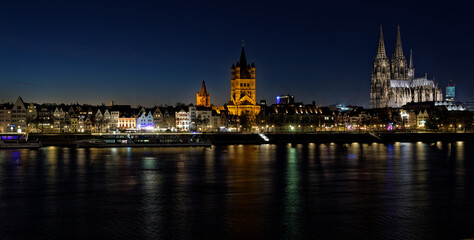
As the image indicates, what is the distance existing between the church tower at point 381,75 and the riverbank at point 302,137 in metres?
87.6

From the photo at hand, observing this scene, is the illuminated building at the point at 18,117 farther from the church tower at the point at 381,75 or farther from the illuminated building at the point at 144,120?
the church tower at the point at 381,75

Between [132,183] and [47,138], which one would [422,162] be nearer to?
[132,183]

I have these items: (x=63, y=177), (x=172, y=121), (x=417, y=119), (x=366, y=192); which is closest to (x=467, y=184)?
(x=366, y=192)

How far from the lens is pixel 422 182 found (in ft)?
117

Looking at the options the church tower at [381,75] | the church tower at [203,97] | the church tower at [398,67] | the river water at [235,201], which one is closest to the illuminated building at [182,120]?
the church tower at [203,97]

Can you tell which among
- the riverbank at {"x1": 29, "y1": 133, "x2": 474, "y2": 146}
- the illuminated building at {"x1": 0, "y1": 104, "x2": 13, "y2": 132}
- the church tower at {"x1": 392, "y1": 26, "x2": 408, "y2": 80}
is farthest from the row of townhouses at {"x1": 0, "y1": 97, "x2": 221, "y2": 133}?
the church tower at {"x1": 392, "y1": 26, "x2": 408, "y2": 80}

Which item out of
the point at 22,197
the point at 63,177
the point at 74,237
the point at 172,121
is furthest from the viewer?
the point at 172,121

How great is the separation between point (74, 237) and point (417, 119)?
5933 inches

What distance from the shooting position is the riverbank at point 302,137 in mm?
84500

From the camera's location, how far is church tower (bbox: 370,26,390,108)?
18775 centimetres

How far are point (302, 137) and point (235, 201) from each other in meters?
67.5

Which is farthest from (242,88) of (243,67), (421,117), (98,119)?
(421,117)

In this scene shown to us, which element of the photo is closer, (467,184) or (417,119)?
(467,184)

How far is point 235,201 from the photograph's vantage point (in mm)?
26875
